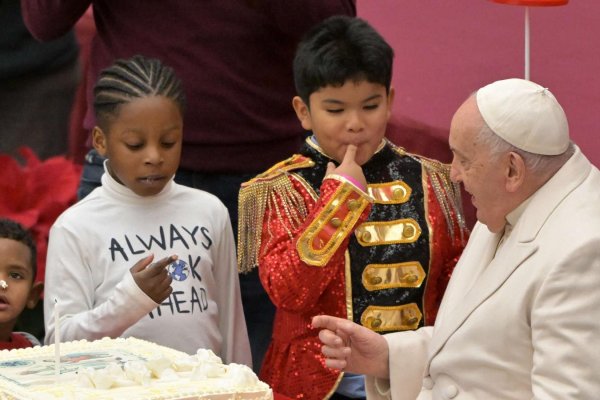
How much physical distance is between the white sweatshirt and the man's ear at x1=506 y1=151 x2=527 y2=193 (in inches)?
33.2

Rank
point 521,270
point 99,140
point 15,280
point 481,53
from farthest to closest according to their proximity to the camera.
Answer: point 481,53 < point 99,140 < point 15,280 < point 521,270

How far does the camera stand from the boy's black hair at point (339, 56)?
338cm

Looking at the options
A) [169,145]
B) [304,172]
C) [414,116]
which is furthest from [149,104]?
[414,116]

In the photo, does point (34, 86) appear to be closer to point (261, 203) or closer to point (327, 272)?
point (261, 203)

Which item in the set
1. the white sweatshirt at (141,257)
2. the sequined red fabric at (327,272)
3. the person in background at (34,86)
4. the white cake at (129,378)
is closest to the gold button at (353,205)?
the sequined red fabric at (327,272)

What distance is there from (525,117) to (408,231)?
0.65m

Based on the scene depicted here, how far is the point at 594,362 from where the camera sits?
2654 mm

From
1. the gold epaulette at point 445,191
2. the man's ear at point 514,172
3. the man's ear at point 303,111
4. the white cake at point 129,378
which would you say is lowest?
the white cake at point 129,378

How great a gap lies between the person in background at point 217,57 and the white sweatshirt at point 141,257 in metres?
0.28

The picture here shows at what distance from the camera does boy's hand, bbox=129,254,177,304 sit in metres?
3.13

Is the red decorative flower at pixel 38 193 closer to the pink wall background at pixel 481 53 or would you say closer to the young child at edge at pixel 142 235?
the young child at edge at pixel 142 235

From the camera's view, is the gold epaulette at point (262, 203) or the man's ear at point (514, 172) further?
the gold epaulette at point (262, 203)

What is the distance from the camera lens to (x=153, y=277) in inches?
123

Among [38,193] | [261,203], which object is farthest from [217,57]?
[38,193]
